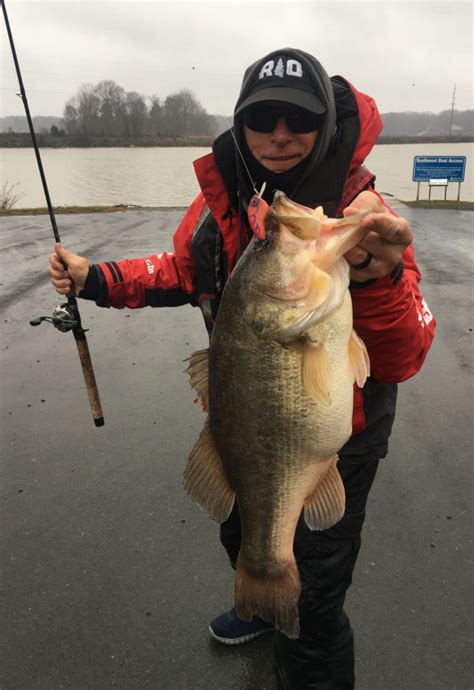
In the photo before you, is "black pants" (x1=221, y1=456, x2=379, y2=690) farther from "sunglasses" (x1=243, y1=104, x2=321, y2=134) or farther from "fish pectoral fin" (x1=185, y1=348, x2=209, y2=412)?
"sunglasses" (x1=243, y1=104, x2=321, y2=134)

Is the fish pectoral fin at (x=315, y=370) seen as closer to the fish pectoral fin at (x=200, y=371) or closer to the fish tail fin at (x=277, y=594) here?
the fish pectoral fin at (x=200, y=371)

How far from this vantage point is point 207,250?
238cm

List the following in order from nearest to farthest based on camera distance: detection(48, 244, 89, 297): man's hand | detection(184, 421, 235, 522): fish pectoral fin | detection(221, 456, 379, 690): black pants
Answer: detection(184, 421, 235, 522): fish pectoral fin
detection(221, 456, 379, 690): black pants
detection(48, 244, 89, 297): man's hand

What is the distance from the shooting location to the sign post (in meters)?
19.0

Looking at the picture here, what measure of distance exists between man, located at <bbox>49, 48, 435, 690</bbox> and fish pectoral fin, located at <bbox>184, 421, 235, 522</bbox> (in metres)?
0.40

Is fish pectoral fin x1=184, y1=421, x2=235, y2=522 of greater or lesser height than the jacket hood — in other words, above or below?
below

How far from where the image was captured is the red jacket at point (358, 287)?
181cm

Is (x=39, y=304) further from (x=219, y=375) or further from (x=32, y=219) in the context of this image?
(x=32, y=219)

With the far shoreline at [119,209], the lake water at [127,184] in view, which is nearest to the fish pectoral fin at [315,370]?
the far shoreline at [119,209]

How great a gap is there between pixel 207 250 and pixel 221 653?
77.1 inches

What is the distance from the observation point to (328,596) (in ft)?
7.41

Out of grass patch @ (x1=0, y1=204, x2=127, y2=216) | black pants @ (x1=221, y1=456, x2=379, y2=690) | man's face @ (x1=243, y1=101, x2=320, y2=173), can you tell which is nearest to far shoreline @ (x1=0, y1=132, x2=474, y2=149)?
grass patch @ (x1=0, y1=204, x2=127, y2=216)

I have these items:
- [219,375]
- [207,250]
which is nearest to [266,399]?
[219,375]

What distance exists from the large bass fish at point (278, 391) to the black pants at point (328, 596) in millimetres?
283
